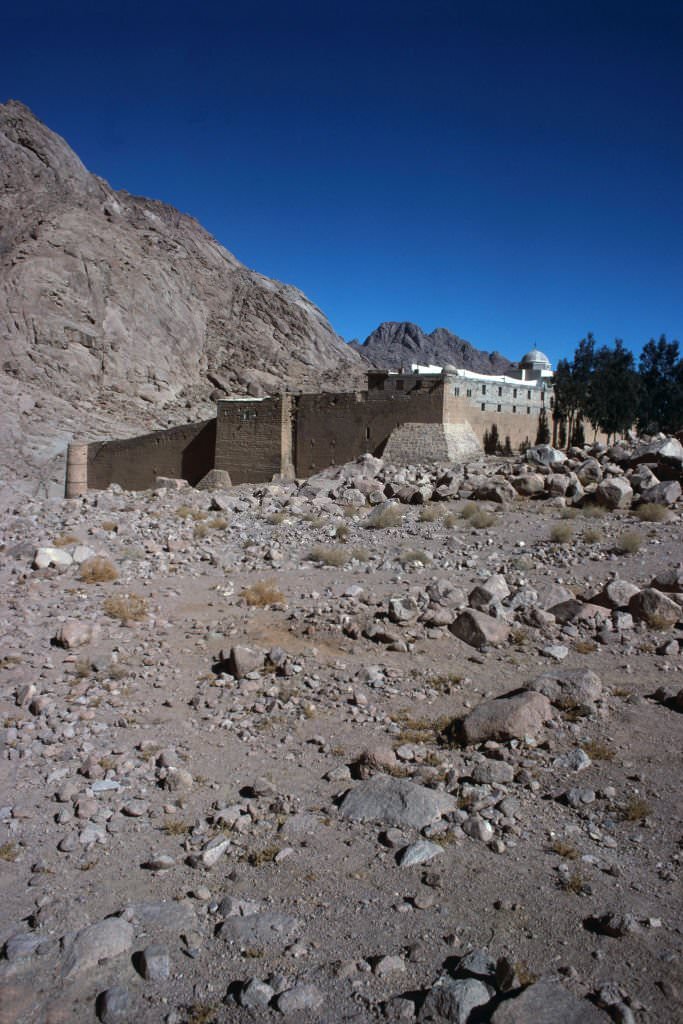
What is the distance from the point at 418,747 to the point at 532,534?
819 cm

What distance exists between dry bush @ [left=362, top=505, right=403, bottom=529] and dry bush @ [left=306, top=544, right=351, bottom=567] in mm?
2276

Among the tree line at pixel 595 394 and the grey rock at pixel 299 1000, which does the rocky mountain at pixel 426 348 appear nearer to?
the tree line at pixel 595 394

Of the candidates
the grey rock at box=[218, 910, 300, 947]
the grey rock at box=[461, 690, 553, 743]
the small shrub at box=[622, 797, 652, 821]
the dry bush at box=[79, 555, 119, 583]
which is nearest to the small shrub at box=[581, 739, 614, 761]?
the grey rock at box=[461, 690, 553, 743]

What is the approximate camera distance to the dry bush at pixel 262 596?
998cm

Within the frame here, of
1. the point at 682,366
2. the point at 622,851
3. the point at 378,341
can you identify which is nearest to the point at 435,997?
the point at 622,851

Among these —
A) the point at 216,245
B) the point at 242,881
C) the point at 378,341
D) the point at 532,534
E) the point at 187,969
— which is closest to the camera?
the point at 187,969

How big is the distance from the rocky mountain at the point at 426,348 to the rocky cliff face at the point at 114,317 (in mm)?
40012

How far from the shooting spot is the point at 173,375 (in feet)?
173

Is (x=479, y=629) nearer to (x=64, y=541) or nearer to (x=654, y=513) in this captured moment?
(x=654, y=513)

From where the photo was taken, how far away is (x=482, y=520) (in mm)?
14383

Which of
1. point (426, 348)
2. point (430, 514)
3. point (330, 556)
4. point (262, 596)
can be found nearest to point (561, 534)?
point (430, 514)

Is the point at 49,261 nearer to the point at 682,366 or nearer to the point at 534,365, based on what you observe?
the point at 534,365

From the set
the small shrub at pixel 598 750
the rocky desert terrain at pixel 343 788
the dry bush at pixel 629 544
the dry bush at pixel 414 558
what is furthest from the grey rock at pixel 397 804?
the dry bush at pixel 629 544

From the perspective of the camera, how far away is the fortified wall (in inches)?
931
